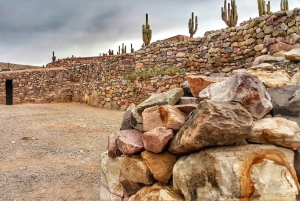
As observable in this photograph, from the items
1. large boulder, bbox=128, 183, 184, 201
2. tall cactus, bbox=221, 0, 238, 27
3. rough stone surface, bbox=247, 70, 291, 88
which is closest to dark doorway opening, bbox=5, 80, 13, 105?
tall cactus, bbox=221, 0, 238, 27

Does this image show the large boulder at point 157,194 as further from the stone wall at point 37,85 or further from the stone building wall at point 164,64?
the stone wall at point 37,85

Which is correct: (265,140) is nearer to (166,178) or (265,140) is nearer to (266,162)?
(266,162)

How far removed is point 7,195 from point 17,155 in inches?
72.6

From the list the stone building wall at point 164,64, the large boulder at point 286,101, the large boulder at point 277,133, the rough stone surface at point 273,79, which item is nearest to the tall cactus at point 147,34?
the stone building wall at point 164,64

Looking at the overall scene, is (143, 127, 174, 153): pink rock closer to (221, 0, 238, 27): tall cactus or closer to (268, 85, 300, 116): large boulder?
(268, 85, 300, 116): large boulder

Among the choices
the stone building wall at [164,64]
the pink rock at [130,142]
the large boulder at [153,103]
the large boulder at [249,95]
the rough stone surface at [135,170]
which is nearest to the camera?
the large boulder at [249,95]

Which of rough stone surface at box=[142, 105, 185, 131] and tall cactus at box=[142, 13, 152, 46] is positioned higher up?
tall cactus at box=[142, 13, 152, 46]

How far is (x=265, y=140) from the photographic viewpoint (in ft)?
5.73

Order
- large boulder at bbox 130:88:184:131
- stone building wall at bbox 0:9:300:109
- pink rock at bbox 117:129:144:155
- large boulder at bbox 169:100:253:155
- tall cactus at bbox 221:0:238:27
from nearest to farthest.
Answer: large boulder at bbox 169:100:253:155, pink rock at bbox 117:129:144:155, large boulder at bbox 130:88:184:131, stone building wall at bbox 0:9:300:109, tall cactus at bbox 221:0:238:27

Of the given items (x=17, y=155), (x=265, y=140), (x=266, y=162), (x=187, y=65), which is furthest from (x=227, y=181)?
(x=187, y=65)

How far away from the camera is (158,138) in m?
2.07

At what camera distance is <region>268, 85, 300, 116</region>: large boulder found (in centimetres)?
205

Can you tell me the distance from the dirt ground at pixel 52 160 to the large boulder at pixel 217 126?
7.01 ft

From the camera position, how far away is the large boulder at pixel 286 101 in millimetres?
2049
